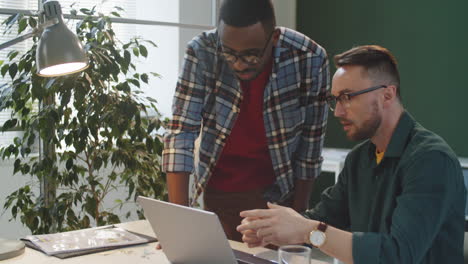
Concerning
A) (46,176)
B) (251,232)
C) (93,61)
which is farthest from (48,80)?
(251,232)

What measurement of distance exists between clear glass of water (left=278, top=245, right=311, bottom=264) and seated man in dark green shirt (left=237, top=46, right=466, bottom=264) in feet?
0.28

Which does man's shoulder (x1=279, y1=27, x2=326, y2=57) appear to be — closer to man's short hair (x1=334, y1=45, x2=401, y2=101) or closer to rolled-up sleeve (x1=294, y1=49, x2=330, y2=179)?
rolled-up sleeve (x1=294, y1=49, x2=330, y2=179)

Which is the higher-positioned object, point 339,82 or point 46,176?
point 339,82

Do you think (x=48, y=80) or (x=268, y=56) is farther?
(x=48, y=80)

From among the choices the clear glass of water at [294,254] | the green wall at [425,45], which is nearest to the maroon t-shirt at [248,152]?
the clear glass of water at [294,254]

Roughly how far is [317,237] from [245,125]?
718mm

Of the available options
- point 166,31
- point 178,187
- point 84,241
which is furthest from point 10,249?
point 166,31

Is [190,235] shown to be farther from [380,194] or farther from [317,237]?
[380,194]

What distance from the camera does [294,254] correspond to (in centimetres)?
130

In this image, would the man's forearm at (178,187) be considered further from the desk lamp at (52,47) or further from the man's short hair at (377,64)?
the man's short hair at (377,64)

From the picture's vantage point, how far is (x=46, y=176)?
3.00 m

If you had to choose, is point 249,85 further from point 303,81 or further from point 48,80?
point 48,80

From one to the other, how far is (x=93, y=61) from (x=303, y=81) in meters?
1.34

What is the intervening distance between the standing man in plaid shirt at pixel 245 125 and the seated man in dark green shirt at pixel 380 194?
0.26 m
